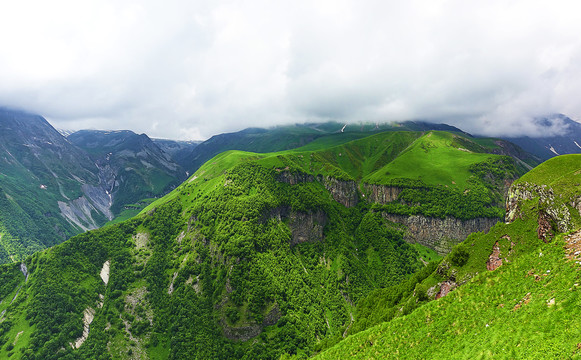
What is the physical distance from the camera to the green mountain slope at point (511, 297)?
80.3 feet

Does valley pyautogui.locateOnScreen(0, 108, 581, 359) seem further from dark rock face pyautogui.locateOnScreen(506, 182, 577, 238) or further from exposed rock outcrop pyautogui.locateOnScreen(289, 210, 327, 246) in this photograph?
exposed rock outcrop pyautogui.locateOnScreen(289, 210, 327, 246)

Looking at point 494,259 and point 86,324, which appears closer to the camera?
point 494,259

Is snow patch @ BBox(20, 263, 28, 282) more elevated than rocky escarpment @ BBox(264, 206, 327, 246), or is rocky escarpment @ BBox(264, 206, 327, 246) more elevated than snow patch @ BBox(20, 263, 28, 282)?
rocky escarpment @ BBox(264, 206, 327, 246)

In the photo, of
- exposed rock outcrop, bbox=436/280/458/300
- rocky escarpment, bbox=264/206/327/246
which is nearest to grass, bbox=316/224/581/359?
exposed rock outcrop, bbox=436/280/458/300

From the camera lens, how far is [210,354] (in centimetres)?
12112

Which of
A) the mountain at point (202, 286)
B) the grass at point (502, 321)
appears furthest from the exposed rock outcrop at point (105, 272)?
the grass at point (502, 321)

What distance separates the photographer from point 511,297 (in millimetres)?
30812

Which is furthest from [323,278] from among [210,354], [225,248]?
[210,354]

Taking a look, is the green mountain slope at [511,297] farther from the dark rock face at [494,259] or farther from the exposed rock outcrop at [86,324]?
the exposed rock outcrop at [86,324]

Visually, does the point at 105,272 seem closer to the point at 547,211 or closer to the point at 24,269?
the point at 24,269

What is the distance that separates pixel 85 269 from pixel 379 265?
20326 cm

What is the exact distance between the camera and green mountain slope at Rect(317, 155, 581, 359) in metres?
24.5

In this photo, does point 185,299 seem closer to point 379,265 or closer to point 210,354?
point 210,354

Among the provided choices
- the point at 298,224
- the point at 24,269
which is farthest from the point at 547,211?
the point at 24,269
